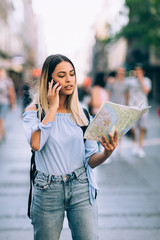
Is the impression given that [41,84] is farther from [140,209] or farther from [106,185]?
[106,185]

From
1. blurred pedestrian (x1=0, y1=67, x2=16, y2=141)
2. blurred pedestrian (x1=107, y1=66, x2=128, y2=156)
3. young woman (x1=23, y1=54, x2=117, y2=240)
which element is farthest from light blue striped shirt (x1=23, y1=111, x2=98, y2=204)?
blurred pedestrian (x1=0, y1=67, x2=16, y2=141)

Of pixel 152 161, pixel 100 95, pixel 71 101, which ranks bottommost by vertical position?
pixel 152 161

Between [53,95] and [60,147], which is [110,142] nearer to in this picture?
[60,147]

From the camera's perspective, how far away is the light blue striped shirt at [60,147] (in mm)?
2082

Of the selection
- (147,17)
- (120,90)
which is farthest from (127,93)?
(147,17)

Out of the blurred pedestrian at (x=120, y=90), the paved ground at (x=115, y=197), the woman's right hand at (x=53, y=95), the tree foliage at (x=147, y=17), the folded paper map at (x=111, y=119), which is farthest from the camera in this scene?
the tree foliage at (x=147, y=17)

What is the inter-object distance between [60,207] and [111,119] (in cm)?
67

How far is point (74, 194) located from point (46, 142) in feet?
1.27

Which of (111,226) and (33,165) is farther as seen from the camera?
(111,226)

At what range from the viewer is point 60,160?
2.10 m

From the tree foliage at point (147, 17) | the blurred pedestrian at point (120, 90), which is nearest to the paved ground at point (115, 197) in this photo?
the blurred pedestrian at point (120, 90)

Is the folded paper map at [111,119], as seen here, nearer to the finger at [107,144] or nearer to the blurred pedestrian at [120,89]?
the finger at [107,144]

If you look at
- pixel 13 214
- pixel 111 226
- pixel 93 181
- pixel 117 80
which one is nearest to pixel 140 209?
pixel 111 226

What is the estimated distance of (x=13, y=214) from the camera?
4.15m
